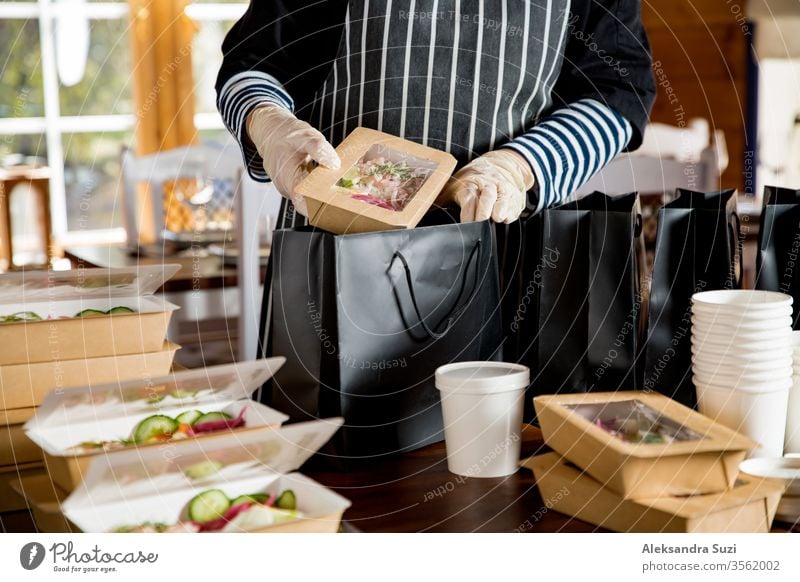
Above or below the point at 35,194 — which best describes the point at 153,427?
below

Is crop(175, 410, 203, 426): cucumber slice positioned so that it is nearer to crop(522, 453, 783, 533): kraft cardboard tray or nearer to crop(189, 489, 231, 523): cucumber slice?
crop(189, 489, 231, 523): cucumber slice

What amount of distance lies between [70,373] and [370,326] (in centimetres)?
26

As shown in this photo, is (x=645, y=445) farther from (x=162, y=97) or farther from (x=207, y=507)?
(x=162, y=97)

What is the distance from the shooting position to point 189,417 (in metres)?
0.65

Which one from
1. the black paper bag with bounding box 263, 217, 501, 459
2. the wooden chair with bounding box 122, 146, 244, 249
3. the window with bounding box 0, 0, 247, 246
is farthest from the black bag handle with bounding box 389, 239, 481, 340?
the window with bounding box 0, 0, 247, 246

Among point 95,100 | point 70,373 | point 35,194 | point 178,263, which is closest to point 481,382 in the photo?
point 70,373

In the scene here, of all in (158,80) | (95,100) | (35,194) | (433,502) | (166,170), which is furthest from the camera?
(95,100)

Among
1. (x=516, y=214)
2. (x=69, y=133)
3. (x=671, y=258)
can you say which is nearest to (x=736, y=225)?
(x=671, y=258)

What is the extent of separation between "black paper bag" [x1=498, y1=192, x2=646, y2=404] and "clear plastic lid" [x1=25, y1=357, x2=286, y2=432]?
286 mm

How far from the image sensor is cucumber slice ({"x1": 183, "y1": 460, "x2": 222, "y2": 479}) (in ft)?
1.89

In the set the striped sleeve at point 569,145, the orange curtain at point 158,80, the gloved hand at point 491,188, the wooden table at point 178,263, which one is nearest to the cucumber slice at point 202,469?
the gloved hand at point 491,188

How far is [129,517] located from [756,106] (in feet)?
12.2

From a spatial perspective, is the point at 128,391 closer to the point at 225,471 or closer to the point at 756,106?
the point at 225,471

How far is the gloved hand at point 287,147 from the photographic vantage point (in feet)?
2.62
